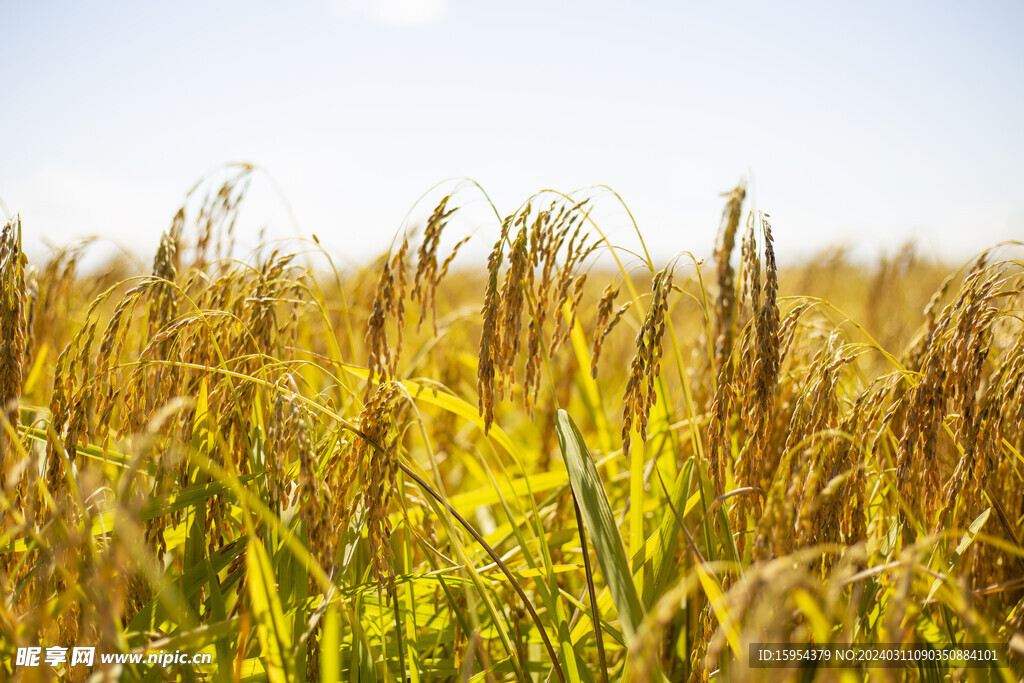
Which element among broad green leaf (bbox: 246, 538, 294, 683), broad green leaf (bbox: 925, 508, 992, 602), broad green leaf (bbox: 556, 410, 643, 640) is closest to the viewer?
broad green leaf (bbox: 246, 538, 294, 683)

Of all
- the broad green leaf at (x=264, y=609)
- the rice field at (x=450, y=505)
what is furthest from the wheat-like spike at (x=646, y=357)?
the broad green leaf at (x=264, y=609)

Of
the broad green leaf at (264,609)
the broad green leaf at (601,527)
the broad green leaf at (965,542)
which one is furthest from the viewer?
the broad green leaf at (965,542)

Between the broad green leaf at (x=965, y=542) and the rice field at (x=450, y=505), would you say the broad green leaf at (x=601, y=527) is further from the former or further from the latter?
the broad green leaf at (x=965, y=542)

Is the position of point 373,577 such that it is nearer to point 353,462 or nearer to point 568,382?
point 353,462

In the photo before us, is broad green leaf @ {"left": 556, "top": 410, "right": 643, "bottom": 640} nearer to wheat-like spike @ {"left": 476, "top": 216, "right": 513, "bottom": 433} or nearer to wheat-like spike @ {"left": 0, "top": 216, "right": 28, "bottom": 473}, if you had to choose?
wheat-like spike @ {"left": 476, "top": 216, "right": 513, "bottom": 433}

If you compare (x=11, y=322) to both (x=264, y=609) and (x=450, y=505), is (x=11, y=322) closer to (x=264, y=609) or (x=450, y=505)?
(x=264, y=609)

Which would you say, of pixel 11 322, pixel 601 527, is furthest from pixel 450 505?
pixel 11 322

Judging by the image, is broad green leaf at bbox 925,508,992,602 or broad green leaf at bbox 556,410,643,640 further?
broad green leaf at bbox 925,508,992,602

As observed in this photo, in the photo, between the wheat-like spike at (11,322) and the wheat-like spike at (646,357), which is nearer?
the wheat-like spike at (646,357)

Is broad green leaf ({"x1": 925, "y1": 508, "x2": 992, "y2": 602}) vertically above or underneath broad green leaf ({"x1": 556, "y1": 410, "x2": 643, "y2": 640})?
underneath

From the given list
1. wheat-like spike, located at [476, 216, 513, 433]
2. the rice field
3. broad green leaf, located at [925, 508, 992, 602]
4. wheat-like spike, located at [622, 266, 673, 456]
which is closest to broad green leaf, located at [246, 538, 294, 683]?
the rice field

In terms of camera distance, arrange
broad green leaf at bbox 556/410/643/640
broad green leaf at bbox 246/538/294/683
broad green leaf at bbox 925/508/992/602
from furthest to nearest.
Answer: broad green leaf at bbox 925/508/992/602, broad green leaf at bbox 556/410/643/640, broad green leaf at bbox 246/538/294/683

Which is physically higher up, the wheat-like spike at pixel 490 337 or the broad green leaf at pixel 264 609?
the wheat-like spike at pixel 490 337

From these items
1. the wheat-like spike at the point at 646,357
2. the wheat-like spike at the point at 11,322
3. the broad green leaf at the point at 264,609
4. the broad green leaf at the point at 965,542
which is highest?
the wheat-like spike at the point at 11,322
